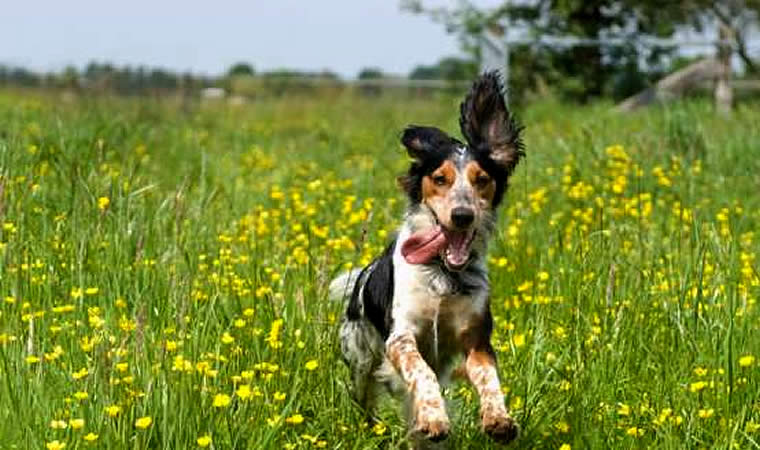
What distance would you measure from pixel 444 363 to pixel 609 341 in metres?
0.59

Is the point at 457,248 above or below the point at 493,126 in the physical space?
below

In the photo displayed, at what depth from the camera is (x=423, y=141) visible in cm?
426

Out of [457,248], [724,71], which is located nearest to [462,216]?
[457,248]

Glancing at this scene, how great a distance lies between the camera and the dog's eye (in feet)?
13.4

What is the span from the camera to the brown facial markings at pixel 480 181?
4.06m

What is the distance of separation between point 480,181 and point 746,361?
3.26 feet

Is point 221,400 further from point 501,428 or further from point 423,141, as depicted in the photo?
point 423,141

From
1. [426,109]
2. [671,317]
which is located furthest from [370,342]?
[426,109]

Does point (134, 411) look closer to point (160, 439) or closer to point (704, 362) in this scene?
point (160, 439)

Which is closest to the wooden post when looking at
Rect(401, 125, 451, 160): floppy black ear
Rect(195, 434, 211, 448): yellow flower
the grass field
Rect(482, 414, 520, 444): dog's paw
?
the grass field

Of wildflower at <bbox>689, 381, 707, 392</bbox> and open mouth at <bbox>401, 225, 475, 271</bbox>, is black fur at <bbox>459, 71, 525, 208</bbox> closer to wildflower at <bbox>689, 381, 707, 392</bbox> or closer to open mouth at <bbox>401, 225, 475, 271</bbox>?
open mouth at <bbox>401, 225, 475, 271</bbox>

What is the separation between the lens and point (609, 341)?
4328 mm

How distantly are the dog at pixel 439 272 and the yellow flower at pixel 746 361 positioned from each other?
0.76m

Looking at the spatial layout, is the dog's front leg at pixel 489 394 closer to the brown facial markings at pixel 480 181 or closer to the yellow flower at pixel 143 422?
the brown facial markings at pixel 480 181
